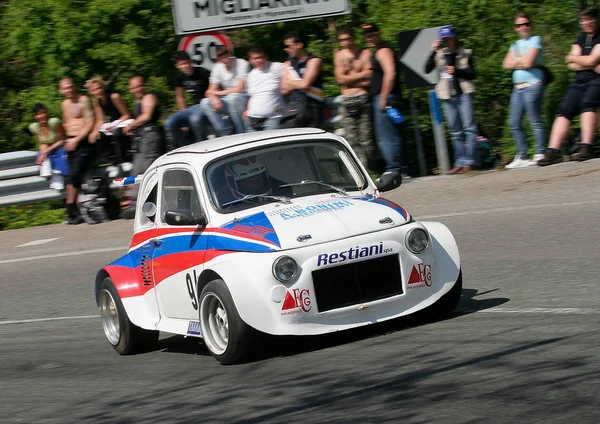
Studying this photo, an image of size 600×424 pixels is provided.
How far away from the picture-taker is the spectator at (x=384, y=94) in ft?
50.9

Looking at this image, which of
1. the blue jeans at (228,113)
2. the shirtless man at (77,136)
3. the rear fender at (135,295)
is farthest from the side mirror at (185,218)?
the shirtless man at (77,136)

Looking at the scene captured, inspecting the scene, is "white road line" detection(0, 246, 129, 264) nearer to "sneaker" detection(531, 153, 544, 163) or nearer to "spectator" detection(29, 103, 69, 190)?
"spectator" detection(29, 103, 69, 190)

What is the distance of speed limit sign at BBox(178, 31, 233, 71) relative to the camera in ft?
55.0

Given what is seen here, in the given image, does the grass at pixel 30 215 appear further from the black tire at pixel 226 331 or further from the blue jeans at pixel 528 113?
the black tire at pixel 226 331

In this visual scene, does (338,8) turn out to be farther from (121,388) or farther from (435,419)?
(435,419)

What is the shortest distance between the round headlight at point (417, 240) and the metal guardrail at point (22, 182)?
1122 cm

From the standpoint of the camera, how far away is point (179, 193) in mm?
9125

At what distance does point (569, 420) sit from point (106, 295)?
526cm

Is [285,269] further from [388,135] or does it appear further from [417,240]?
[388,135]

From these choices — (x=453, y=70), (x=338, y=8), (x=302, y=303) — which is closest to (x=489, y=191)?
(x=453, y=70)

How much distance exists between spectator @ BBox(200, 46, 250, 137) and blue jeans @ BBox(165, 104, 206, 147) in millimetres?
192

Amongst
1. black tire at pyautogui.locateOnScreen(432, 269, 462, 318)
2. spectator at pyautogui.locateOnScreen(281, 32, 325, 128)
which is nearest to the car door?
black tire at pyautogui.locateOnScreen(432, 269, 462, 318)

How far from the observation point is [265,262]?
7680 millimetres

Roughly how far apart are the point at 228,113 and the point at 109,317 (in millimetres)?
6878
